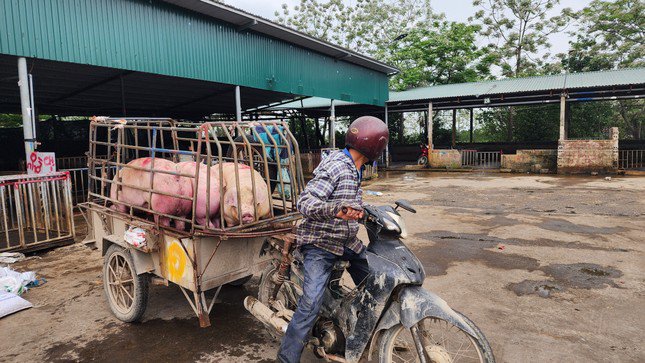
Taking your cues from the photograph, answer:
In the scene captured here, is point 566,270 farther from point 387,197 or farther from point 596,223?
point 387,197

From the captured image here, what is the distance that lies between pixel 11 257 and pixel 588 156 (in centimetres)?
1920

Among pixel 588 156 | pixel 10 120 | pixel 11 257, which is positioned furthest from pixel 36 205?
pixel 10 120

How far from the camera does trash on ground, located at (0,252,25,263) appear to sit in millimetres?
5621

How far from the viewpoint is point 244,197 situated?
347cm

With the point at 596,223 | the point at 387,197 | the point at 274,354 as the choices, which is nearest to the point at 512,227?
the point at 596,223

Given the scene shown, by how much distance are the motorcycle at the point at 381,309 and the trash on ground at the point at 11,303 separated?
9.00 feet

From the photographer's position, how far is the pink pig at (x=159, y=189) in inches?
144

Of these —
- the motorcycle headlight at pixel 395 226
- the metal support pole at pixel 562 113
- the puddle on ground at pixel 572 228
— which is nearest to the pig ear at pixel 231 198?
the motorcycle headlight at pixel 395 226

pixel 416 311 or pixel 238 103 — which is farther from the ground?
pixel 238 103

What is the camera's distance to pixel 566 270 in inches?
206

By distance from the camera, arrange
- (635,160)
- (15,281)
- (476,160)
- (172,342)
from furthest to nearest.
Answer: (476,160), (635,160), (15,281), (172,342)

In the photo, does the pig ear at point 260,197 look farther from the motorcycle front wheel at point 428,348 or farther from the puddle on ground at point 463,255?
the puddle on ground at point 463,255

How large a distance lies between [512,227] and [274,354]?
5.83 metres

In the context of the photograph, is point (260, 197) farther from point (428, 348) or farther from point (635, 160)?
point (635, 160)
